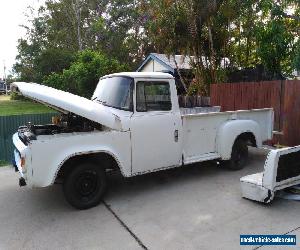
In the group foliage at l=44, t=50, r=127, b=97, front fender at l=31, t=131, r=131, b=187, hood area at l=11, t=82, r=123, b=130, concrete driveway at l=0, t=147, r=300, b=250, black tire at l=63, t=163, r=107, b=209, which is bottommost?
concrete driveway at l=0, t=147, r=300, b=250

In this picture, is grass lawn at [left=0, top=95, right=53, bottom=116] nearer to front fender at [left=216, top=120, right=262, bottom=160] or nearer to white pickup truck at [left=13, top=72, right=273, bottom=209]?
white pickup truck at [left=13, top=72, right=273, bottom=209]

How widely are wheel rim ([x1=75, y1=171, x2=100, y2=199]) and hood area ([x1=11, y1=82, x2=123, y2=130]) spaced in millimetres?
864

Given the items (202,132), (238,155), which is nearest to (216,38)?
(238,155)

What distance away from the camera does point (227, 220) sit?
14.6 ft

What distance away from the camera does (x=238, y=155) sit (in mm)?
6840

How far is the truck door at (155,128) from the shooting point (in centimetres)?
524

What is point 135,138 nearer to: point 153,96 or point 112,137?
point 112,137

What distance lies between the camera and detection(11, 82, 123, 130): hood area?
4566 millimetres

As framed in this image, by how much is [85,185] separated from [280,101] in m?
5.99

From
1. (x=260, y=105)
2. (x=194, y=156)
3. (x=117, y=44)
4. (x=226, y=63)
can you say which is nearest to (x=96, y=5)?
(x=117, y=44)

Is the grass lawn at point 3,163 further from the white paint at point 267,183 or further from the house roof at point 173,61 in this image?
the house roof at point 173,61

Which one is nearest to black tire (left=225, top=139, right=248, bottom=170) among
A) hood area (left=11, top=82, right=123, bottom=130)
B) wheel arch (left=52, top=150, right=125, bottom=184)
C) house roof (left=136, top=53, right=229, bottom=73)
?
wheel arch (left=52, top=150, right=125, bottom=184)

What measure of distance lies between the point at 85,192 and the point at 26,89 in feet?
6.17

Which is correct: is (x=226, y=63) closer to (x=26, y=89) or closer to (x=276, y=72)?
(x=276, y=72)
